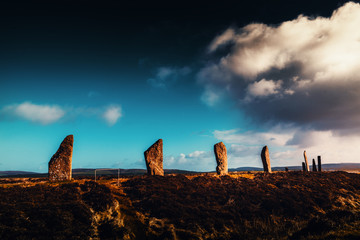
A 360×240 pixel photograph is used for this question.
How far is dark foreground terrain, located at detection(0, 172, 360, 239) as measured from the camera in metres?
13.3

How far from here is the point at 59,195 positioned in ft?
57.9

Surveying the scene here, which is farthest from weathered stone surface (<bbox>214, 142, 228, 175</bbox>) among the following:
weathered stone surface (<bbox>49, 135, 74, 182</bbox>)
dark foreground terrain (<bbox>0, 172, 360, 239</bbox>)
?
weathered stone surface (<bbox>49, 135, 74, 182</bbox>)

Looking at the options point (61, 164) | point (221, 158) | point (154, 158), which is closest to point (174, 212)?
point (154, 158)

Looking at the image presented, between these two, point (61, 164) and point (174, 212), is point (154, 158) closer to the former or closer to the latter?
point (61, 164)

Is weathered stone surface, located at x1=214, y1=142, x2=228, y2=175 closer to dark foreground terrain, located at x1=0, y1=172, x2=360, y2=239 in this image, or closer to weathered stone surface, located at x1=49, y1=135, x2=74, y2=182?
dark foreground terrain, located at x1=0, y1=172, x2=360, y2=239

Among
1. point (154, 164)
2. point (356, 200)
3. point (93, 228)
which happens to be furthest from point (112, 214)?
point (356, 200)

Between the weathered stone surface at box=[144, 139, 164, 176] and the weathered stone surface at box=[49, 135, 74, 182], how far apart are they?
8247mm

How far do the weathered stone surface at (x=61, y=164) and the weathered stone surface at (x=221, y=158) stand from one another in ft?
60.1

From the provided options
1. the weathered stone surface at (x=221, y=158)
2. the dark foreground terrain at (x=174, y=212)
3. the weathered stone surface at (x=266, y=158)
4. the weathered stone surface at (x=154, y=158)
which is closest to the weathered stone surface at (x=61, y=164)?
the dark foreground terrain at (x=174, y=212)

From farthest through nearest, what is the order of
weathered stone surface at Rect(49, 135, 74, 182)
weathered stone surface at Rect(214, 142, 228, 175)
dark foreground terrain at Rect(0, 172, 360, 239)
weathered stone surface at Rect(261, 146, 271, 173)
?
weathered stone surface at Rect(261, 146, 271, 173) < weathered stone surface at Rect(214, 142, 228, 175) < weathered stone surface at Rect(49, 135, 74, 182) < dark foreground terrain at Rect(0, 172, 360, 239)

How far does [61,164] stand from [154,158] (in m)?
9.96

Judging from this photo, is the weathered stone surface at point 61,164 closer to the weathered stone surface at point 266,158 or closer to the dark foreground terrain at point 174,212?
the dark foreground terrain at point 174,212

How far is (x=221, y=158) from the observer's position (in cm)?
3034

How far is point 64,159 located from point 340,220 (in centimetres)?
2534
